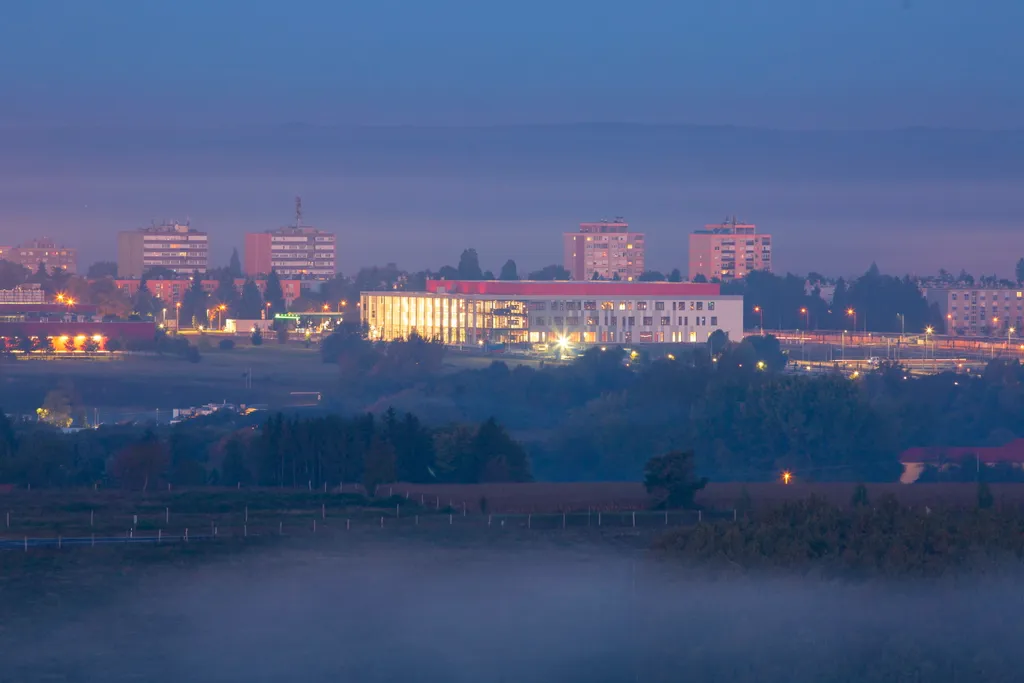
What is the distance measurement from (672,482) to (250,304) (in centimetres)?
9135

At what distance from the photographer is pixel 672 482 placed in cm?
3200

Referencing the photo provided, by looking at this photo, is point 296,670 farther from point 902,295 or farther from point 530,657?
point 902,295

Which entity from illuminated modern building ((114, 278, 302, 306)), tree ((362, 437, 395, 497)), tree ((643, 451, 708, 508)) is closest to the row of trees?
tree ((362, 437, 395, 497))

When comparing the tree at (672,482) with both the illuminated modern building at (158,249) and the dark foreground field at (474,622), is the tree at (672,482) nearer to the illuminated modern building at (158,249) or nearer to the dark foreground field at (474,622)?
the dark foreground field at (474,622)

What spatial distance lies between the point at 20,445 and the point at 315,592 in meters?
21.2

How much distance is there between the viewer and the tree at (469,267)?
124625 millimetres

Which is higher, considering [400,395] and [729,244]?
[729,244]

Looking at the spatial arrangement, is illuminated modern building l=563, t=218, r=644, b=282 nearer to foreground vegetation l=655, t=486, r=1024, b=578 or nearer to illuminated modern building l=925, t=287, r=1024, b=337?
illuminated modern building l=925, t=287, r=1024, b=337

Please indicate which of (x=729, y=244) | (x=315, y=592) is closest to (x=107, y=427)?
(x=315, y=592)

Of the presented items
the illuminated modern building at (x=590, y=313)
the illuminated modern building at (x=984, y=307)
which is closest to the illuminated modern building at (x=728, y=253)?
the illuminated modern building at (x=984, y=307)

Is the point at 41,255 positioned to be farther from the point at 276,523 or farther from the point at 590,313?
the point at 276,523

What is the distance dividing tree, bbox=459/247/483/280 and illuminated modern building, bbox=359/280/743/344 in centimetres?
2515

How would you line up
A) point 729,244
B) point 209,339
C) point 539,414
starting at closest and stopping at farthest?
1. point 539,414
2. point 209,339
3. point 729,244

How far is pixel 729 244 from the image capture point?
160 m
